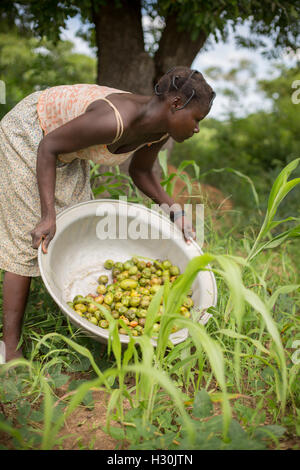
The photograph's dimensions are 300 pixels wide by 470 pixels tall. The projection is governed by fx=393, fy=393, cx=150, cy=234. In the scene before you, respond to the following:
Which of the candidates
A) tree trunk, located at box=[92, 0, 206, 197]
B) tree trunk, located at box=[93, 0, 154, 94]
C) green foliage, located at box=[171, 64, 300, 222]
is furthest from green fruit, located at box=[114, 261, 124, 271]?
green foliage, located at box=[171, 64, 300, 222]

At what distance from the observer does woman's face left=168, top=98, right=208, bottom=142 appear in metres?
1.49

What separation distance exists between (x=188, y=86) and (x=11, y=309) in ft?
3.81

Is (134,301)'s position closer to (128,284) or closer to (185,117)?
(128,284)

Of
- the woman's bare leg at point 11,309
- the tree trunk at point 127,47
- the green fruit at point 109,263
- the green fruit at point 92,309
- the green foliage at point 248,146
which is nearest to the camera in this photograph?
the woman's bare leg at point 11,309

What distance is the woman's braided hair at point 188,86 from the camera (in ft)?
4.78

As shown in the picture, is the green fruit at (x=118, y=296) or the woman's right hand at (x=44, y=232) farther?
the green fruit at (x=118, y=296)

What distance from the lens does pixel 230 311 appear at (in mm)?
1770

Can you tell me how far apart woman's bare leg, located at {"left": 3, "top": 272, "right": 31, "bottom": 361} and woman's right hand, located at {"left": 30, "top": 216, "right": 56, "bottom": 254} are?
0.73ft

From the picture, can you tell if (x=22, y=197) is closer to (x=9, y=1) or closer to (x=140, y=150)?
(x=140, y=150)

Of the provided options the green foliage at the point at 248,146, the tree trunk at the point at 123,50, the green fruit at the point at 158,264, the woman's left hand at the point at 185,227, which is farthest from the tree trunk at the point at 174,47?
the green fruit at the point at 158,264

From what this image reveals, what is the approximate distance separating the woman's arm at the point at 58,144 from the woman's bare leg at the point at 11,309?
0.76 feet

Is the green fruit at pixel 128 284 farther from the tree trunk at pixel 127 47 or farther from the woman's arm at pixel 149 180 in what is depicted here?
the tree trunk at pixel 127 47
